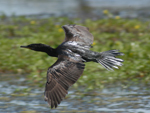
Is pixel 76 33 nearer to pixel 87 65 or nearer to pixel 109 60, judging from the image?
pixel 87 65

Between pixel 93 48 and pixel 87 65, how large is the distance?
1045mm

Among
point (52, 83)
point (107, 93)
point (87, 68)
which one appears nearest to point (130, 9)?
point (87, 68)

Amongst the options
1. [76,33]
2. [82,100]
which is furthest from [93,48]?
[82,100]

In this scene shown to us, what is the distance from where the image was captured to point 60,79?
556 cm

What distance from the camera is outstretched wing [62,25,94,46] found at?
6996 mm

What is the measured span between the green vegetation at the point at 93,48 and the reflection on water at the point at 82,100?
371 millimetres

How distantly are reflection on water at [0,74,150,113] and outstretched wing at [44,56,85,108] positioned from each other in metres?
0.72

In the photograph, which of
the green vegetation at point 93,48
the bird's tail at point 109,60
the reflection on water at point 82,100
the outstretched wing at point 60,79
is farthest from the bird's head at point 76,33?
the outstretched wing at point 60,79

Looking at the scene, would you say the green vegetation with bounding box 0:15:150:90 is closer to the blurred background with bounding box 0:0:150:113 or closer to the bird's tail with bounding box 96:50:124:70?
the blurred background with bounding box 0:0:150:113

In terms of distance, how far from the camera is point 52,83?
556cm

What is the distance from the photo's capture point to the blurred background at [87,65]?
6.36 meters

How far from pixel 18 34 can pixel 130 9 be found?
5792mm

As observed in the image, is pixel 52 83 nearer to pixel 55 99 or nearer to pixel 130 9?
pixel 55 99

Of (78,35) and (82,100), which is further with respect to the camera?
(78,35)
